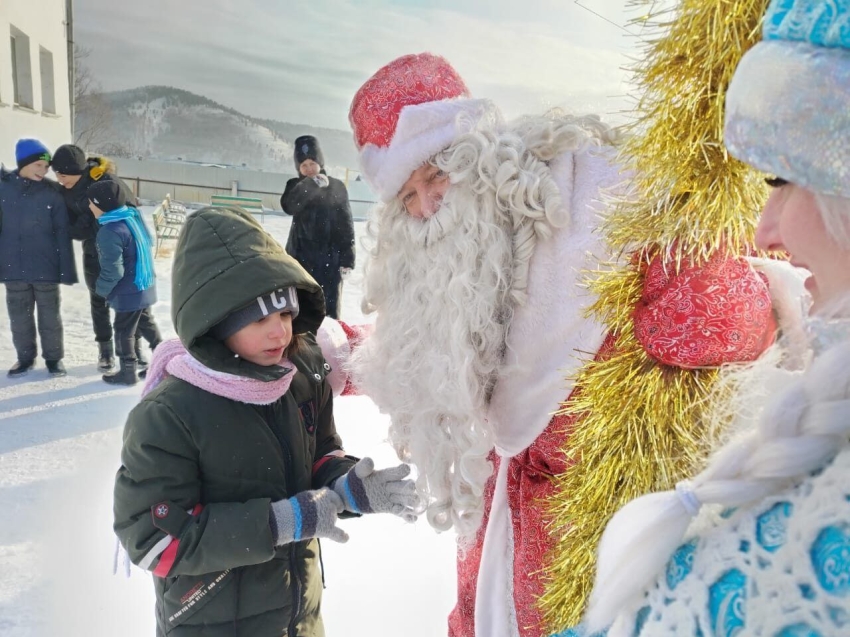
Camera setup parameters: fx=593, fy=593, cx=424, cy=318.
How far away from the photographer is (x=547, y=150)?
3.98 feet

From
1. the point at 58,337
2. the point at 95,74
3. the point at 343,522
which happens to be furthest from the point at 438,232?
the point at 95,74

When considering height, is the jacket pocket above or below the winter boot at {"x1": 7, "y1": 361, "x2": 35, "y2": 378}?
above

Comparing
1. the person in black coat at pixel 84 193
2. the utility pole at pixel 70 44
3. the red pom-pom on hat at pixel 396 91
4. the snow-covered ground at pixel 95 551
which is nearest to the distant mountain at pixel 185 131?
the utility pole at pixel 70 44

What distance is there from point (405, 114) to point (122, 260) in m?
3.17

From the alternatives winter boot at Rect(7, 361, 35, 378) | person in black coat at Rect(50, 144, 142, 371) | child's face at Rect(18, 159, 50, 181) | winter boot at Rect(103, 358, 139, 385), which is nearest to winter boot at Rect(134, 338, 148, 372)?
winter boot at Rect(103, 358, 139, 385)

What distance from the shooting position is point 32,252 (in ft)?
13.0

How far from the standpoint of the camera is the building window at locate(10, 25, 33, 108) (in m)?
9.12

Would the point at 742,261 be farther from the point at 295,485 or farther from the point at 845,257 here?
the point at 295,485

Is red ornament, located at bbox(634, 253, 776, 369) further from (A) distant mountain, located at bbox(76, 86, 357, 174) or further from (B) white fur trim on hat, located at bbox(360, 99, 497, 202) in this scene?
(A) distant mountain, located at bbox(76, 86, 357, 174)

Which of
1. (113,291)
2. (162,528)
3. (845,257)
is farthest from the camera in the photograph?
(113,291)

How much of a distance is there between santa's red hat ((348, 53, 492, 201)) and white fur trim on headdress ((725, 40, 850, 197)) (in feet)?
2.74

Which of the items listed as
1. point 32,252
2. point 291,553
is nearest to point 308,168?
point 32,252

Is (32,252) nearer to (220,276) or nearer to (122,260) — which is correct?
(122,260)

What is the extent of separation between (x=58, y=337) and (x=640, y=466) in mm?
4457
